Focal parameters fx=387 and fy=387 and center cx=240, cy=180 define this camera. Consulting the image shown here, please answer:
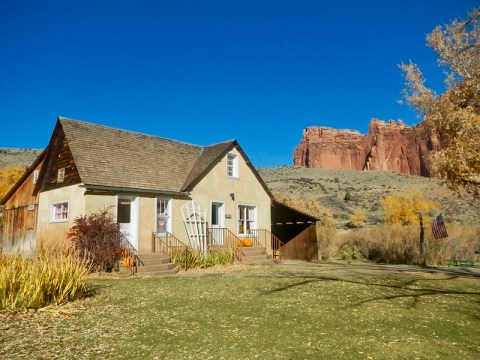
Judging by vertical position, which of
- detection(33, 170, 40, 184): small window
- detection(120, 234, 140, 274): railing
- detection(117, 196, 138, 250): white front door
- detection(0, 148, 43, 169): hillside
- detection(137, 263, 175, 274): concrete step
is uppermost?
detection(0, 148, 43, 169): hillside

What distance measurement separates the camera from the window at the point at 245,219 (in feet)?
76.5

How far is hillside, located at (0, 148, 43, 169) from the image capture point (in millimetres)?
60572

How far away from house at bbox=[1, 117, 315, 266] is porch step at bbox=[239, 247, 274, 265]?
3.11ft

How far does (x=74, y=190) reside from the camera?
56.4 feet

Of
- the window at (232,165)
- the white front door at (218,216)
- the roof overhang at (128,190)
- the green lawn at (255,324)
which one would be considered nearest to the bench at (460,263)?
the green lawn at (255,324)

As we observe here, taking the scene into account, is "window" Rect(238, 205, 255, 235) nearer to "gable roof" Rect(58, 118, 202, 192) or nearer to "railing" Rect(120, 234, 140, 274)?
"gable roof" Rect(58, 118, 202, 192)

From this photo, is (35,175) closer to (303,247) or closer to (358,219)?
(303,247)

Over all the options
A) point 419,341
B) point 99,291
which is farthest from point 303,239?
point 419,341

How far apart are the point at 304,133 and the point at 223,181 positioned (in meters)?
122

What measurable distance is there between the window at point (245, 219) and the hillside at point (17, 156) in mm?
48319

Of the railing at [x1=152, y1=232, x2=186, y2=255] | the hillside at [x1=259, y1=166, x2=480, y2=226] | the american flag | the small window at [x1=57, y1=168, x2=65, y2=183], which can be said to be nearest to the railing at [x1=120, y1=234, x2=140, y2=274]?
the railing at [x1=152, y1=232, x2=186, y2=255]

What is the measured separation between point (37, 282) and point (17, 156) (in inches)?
2677

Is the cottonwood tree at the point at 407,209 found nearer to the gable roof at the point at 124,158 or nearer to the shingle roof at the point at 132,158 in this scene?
the shingle roof at the point at 132,158

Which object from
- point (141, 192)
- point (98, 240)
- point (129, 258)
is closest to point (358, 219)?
point (141, 192)
